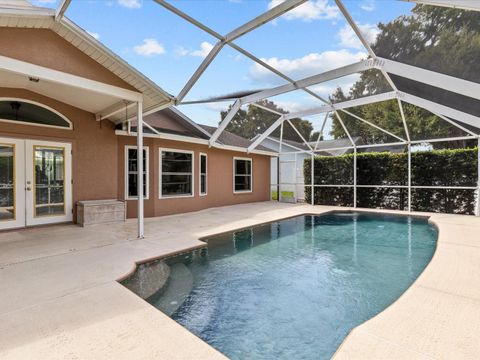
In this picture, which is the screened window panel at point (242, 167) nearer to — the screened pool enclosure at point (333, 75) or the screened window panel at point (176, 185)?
the screened window panel at point (176, 185)

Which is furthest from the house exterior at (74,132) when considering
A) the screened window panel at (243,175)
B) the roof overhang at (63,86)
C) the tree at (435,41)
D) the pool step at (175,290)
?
the tree at (435,41)

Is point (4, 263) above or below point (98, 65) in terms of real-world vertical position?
below

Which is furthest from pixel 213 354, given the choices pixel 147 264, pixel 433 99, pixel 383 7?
pixel 433 99

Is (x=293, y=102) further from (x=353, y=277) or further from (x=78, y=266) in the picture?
(x=78, y=266)

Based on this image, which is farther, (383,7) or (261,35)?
(261,35)

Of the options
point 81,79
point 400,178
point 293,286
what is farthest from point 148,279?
point 400,178

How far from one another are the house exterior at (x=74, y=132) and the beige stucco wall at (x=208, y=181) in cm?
4

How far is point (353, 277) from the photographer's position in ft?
14.3

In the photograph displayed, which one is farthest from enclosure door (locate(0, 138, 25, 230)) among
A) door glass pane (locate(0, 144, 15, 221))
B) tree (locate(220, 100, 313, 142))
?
tree (locate(220, 100, 313, 142))

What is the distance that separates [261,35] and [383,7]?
235cm

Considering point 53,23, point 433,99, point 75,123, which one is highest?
point 53,23

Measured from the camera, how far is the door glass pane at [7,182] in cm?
627

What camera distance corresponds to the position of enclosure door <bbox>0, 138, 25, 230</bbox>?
629 cm

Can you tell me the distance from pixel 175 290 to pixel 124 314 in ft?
3.59
